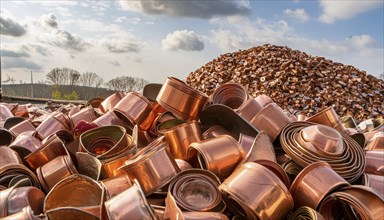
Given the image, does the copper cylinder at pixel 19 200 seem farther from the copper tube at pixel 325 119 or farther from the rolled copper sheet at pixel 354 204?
the copper tube at pixel 325 119

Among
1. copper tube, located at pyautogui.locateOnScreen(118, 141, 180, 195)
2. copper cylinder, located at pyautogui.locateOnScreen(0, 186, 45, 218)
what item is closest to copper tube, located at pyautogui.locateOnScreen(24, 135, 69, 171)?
copper cylinder, located at pyautogui.locateOnScreen(0, 186, 45, 218)

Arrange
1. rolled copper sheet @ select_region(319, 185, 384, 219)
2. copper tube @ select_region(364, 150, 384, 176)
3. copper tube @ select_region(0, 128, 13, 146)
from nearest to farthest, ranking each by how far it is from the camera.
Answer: rolled copper sheet @ select_region(319, 185, 384, 219) < copper tube @ select_region(364, 150, 384, 176) < copper tube @ select_region(0, 128, 13, 146)

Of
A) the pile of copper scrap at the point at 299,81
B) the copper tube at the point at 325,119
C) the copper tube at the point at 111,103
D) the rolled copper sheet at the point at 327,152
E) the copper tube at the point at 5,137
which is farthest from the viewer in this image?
the pile of copper scrap at the point at 299,81

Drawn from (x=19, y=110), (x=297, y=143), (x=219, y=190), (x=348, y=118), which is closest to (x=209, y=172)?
(x=219, y=190)

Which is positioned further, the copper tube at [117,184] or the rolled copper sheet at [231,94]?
the rolled copper sheet at [231,94]

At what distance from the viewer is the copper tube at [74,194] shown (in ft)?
7.53

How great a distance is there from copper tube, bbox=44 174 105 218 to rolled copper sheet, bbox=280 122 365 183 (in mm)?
1323

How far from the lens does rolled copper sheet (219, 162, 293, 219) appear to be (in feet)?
6.78

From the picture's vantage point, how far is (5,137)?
3.62 metres

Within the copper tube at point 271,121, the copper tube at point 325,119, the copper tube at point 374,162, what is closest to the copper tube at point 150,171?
the copper tube at point 271,121

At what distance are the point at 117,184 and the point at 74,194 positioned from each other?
32cm

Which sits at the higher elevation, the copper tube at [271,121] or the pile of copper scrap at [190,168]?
the copper tube at [271,121]

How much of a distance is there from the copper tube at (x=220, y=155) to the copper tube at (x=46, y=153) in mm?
1059

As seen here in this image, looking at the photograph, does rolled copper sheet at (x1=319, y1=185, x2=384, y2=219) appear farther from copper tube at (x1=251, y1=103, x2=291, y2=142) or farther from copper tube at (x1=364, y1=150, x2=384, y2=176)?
copper tube at (x1=251, y1=103, x2=291, y2=142)
